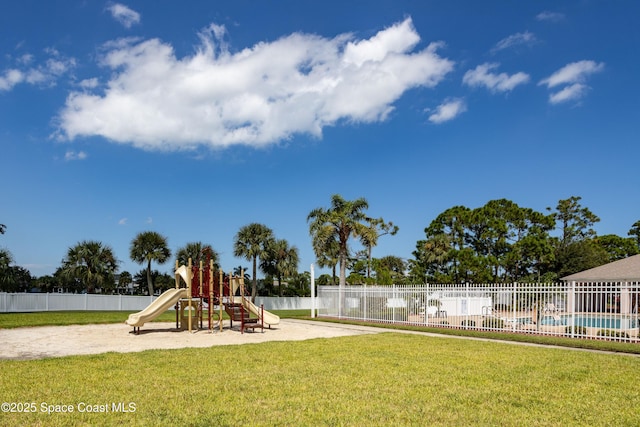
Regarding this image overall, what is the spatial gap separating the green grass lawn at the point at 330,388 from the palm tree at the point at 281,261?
109 ft

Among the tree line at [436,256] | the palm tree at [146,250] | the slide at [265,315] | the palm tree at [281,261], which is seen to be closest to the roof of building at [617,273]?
the tree line at [436,256]

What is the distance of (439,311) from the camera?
70.1ft

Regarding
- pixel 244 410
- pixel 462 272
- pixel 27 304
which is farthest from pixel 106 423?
pixel 462 272

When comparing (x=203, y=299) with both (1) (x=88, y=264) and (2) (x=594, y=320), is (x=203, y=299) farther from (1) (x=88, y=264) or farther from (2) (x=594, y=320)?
(1) (x=88, y=264)

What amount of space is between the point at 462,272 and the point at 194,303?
97.1 feet

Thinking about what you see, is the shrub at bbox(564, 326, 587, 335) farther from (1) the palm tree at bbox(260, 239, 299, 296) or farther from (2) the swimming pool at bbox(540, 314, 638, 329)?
(1) the palm tree at bbox(260, 239, 299, 296)

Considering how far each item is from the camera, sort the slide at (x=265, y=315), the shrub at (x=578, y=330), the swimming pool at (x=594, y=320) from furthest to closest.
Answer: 1. the slide at (x=265, y=315)
2. the shrub at (x=578, y=330)
3. the swimming pool at (x=594, y=320)

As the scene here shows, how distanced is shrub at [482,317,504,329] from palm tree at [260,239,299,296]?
2733 cm

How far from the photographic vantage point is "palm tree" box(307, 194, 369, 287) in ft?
100

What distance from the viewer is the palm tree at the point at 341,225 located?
30.5 meters

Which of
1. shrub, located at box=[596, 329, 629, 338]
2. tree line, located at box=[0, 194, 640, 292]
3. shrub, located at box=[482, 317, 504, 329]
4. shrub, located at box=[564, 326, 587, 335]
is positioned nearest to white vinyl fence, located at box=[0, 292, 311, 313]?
tree line, located at box=[0, 194, 640, 292]

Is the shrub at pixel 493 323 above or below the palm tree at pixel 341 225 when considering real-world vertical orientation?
below

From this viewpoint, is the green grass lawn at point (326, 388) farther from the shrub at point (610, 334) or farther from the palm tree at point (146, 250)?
the palm tree at point (146, 250)

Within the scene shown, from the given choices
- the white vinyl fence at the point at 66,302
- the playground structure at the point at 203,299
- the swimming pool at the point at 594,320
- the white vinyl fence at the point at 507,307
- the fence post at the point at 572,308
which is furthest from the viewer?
the white vinyl fence at the point at 66,302
